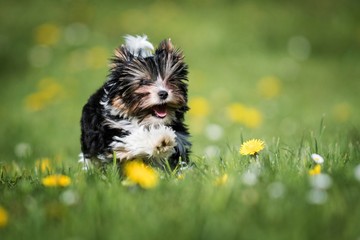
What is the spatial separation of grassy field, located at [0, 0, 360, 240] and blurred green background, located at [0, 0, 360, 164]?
0.14 feet

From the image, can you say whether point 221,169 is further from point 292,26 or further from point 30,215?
point 292,26

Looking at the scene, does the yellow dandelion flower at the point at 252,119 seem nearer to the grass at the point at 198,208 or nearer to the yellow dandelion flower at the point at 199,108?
the yellow dandelion flower at the point at 199,108

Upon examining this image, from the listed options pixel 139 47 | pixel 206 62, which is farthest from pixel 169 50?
pixel 206 62

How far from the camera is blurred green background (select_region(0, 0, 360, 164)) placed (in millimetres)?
7363

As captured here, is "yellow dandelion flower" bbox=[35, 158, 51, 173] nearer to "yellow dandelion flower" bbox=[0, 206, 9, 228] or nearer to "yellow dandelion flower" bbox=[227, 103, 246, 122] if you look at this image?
"yellow dandelion flower" bbox=[0, 206, 9, 228]

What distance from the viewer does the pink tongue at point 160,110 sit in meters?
3.63

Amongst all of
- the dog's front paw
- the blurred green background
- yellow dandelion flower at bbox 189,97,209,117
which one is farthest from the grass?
yellow dandelion flower at bbox 189,97,209,117

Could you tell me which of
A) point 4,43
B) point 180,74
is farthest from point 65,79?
point 180,74

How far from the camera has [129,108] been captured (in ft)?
11.8

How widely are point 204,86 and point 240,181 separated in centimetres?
665

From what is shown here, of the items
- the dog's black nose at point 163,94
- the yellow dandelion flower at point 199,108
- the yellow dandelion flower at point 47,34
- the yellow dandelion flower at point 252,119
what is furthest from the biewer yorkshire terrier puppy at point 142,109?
the yellow dandelion flower at point 47,34

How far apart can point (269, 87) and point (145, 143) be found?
235 inches

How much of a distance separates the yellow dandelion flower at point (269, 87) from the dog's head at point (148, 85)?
533 cm

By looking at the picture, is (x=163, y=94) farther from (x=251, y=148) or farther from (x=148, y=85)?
(x=251, y=148)
